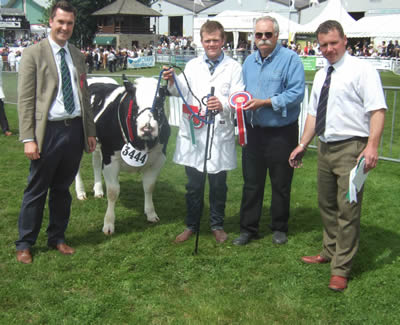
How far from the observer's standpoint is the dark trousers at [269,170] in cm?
429

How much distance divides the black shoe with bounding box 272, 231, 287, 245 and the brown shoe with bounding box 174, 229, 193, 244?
2.98 feet

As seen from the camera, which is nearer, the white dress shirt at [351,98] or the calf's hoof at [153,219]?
the white dress shirt at [351,98]

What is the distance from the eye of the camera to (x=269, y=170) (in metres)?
4.52

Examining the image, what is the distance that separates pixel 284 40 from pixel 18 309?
113ft

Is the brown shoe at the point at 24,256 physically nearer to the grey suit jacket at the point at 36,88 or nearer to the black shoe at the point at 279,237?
the grey suit jacket at the point at 36,88

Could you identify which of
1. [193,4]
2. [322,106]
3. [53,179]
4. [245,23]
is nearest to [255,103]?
[322,106]

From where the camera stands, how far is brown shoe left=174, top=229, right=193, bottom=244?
15.2 feet

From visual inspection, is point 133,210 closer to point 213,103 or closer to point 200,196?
point 200,196

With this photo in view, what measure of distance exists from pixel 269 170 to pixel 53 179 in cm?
219

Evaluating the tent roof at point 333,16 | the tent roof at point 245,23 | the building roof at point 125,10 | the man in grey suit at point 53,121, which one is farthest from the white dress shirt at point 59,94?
the building roof at point 125,10

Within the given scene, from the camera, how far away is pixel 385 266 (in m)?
4.05

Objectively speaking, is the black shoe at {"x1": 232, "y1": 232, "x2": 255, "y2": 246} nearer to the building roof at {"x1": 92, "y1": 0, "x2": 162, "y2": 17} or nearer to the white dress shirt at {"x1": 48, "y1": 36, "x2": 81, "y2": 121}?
the white dress shirt at {"x1": 48, "y1": 36, "x2": 81, "y2": 121}

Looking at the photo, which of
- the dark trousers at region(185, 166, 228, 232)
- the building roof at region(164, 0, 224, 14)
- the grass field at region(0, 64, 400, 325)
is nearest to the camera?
the grass field at region(0, 64, 400, 325)

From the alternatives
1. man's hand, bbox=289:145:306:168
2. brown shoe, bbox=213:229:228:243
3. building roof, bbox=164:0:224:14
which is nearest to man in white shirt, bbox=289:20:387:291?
man's hand, bbox=289:145:306:168
